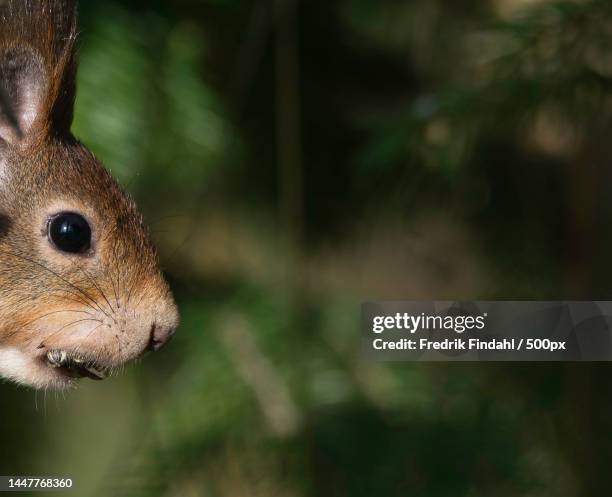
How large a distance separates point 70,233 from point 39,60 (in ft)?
0.44

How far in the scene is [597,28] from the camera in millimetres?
593

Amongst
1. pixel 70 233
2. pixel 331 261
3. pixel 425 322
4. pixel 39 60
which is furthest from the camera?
pixel 331 261

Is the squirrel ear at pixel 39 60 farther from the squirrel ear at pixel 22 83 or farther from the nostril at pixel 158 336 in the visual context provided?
the nostril at pixel 158 336

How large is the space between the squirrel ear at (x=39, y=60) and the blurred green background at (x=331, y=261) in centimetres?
31

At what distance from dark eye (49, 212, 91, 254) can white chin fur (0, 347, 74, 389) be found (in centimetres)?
7

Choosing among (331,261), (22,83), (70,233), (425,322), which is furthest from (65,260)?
(331,261)

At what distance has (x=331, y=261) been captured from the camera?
3.57 ft

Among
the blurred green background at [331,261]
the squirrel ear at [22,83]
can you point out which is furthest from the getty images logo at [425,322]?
the squirrel ear at [22,83]

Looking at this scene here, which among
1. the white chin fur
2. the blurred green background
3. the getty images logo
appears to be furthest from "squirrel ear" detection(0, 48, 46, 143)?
the getty images logo

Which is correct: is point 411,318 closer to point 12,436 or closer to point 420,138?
point 420,138

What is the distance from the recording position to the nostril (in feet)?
1.49

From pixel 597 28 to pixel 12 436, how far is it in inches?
29.4

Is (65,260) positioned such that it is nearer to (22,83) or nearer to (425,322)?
(22,83)

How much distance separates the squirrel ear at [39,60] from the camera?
329mm
